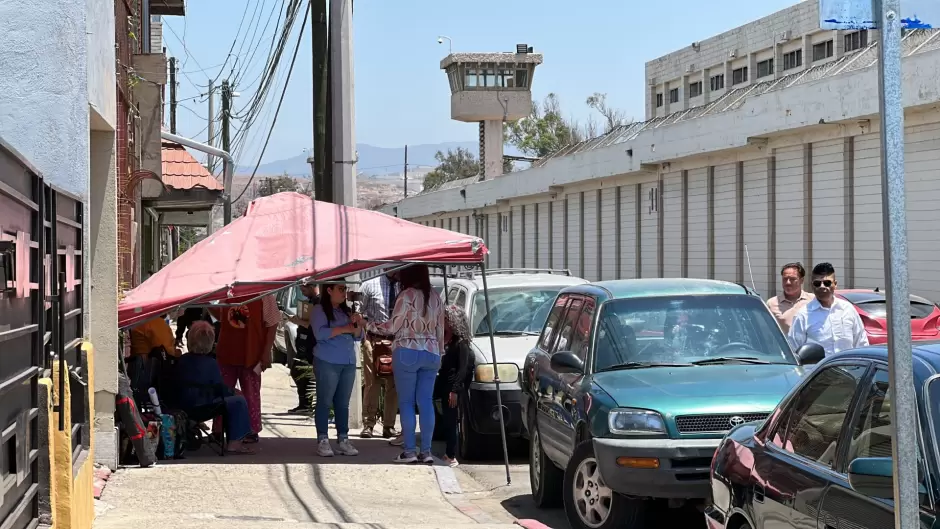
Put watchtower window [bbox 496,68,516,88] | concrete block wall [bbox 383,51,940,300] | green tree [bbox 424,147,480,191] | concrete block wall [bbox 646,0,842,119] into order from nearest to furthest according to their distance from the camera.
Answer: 1. concrete block wall [bbox 383,51,940,300]
2. concrete block wall [bbox 646,0,842,119]
3. watchtower window [bbox 496,68,516,88]
4. green tree [bbox 424,147,480,191]

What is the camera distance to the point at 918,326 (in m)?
16.6

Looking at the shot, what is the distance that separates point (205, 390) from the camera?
11.6 meters

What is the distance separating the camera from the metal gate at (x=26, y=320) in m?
4.71

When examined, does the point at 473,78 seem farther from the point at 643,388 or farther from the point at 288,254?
the point at 643,388

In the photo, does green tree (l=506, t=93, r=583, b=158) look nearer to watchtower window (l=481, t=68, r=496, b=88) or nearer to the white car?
watchtower window (l=481, t=68, r=496, b=88)

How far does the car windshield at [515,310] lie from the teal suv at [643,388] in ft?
9.53

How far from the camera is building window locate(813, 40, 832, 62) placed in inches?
1732

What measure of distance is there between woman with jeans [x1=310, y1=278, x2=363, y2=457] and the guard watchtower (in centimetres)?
5151

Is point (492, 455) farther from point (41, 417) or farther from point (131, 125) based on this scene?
point (131, 125)

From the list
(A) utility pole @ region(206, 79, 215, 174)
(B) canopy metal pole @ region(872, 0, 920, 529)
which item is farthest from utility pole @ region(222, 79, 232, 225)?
(B) canopy metal pole @ region(872, 0, 920, 529)

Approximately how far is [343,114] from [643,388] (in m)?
7.45

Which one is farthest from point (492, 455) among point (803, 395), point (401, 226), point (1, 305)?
point (1, 305)

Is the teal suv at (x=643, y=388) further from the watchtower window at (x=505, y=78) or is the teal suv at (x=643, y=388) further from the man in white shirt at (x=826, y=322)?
the watchtower window at (x=505, y=78)

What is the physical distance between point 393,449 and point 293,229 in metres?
2.58
